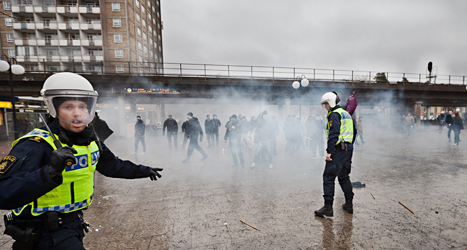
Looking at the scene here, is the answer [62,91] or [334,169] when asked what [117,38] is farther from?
[334,169]

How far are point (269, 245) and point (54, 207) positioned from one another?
203cm

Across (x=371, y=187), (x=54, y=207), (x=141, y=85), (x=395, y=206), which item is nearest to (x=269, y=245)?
(x=54, y=207)

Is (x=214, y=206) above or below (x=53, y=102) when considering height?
below

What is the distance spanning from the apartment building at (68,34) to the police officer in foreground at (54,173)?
29885 millimetres

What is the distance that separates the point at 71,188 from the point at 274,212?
8.58 ft

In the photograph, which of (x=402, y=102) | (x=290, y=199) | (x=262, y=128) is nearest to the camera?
(x=290, y=199)

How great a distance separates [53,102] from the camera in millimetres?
1350

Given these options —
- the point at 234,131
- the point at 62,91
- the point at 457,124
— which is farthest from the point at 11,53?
the point at 457,124

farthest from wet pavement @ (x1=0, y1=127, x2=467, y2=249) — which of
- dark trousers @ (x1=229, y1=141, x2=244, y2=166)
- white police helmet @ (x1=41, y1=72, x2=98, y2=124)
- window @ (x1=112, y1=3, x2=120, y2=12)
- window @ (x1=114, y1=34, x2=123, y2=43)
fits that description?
window @ (x1=112, y1=3, x2=120, y2=12)

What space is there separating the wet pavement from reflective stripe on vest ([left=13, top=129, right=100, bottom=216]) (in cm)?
135

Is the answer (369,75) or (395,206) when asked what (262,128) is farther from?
(369,75)

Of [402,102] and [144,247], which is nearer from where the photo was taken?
[144,247]

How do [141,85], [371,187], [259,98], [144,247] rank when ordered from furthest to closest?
1. [259,98]
2. [141,85]
3. [371,187]
4. [144,247]

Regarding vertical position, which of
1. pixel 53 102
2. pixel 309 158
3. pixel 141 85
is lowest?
pixel 309 158
